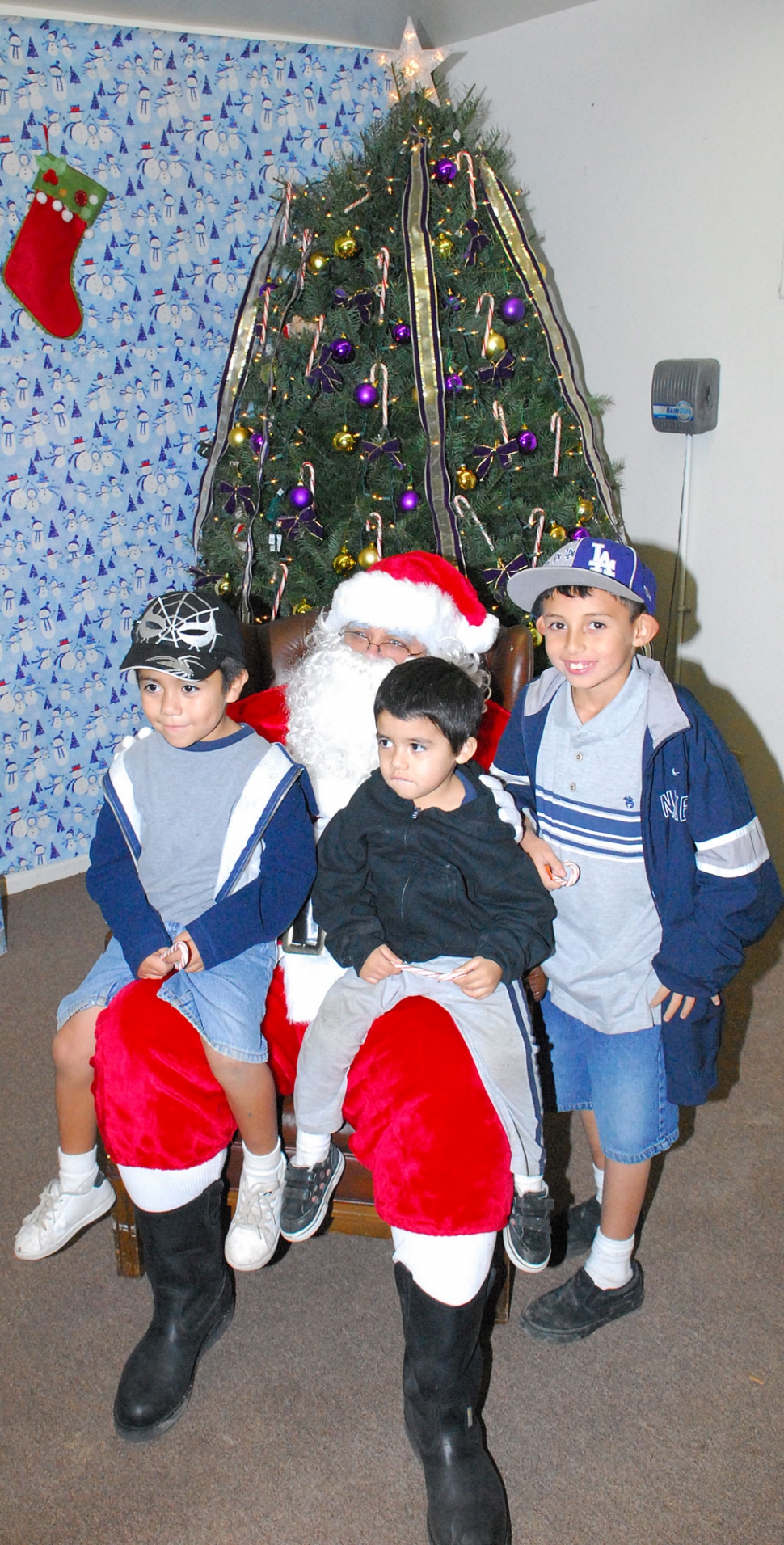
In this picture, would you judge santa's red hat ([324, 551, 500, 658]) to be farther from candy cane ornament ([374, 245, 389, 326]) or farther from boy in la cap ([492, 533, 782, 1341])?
candy cane ornament ([374, 245, 389, 326])

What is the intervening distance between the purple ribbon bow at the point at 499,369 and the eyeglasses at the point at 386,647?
110 centimetres

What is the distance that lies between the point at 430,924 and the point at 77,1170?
0.88 meters

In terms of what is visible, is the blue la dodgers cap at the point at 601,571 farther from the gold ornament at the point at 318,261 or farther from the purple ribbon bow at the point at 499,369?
the gold ornament at the point at 318,261

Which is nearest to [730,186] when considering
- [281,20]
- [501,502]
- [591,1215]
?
[501,502]

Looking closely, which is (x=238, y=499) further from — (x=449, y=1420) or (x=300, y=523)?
(x=449, y=1420)

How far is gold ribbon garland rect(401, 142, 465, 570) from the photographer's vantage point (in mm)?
2914

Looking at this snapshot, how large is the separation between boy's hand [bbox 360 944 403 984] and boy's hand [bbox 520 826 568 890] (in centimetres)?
29

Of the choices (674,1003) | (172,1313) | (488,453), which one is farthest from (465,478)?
(172,1313)

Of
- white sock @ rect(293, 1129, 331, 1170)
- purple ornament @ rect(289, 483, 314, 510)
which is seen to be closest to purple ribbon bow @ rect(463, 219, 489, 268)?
purple ornament @ rect(289, 483, 314, 510)

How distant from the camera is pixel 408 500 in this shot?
305 centimetres

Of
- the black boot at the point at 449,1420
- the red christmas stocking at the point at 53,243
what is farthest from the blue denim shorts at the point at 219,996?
the red christmas stocking at the point at 53,243

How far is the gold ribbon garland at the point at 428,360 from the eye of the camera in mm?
2914

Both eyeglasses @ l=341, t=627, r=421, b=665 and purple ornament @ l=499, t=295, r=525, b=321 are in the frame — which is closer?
eyeglasses @ l=341, t=627, r=421, b=665

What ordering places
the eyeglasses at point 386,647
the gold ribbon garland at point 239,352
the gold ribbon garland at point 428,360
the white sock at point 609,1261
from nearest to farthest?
the white sock at point 609,1261
the eyeglasses at point 386,647
the gold ribbon garland at point 428,360
the gold ribbon garland at point 239,352
